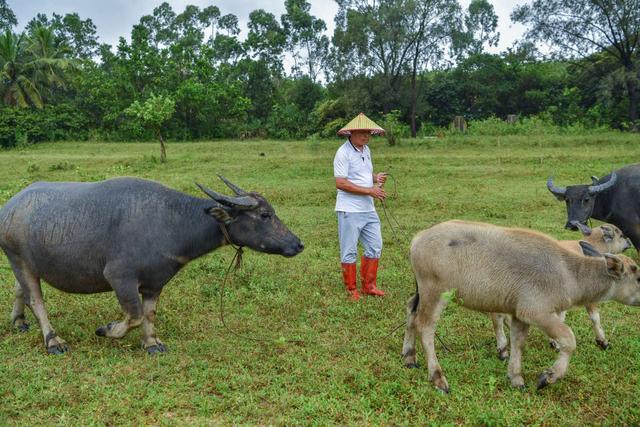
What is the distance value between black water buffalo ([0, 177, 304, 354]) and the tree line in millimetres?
16750

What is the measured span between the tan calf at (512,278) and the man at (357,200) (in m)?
1.70

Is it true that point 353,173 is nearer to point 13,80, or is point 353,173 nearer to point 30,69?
point 13,80

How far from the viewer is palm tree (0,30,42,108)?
29.0 metres

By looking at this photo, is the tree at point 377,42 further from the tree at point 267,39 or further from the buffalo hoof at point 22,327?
the buffalo hoof at point 22,327

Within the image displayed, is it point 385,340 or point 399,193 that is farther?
point 399,193

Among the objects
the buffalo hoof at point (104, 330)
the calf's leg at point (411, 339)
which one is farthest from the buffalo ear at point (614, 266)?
the buffalo hoof at point (104, 330)

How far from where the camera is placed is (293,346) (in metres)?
4.53

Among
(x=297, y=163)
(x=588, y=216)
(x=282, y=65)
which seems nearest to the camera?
(x=588, y=216)

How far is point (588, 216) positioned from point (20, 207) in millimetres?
6013

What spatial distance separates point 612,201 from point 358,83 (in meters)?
19.8

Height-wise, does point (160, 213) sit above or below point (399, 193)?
above

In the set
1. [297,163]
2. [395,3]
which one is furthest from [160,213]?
[395,3]

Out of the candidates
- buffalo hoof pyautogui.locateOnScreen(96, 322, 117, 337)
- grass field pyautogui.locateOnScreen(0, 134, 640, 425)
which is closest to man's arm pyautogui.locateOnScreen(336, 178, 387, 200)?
grass field pyautogui.locateOnScreen(0, 134, 640, 425)

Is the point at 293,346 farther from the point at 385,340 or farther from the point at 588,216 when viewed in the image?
the point at 588,216
